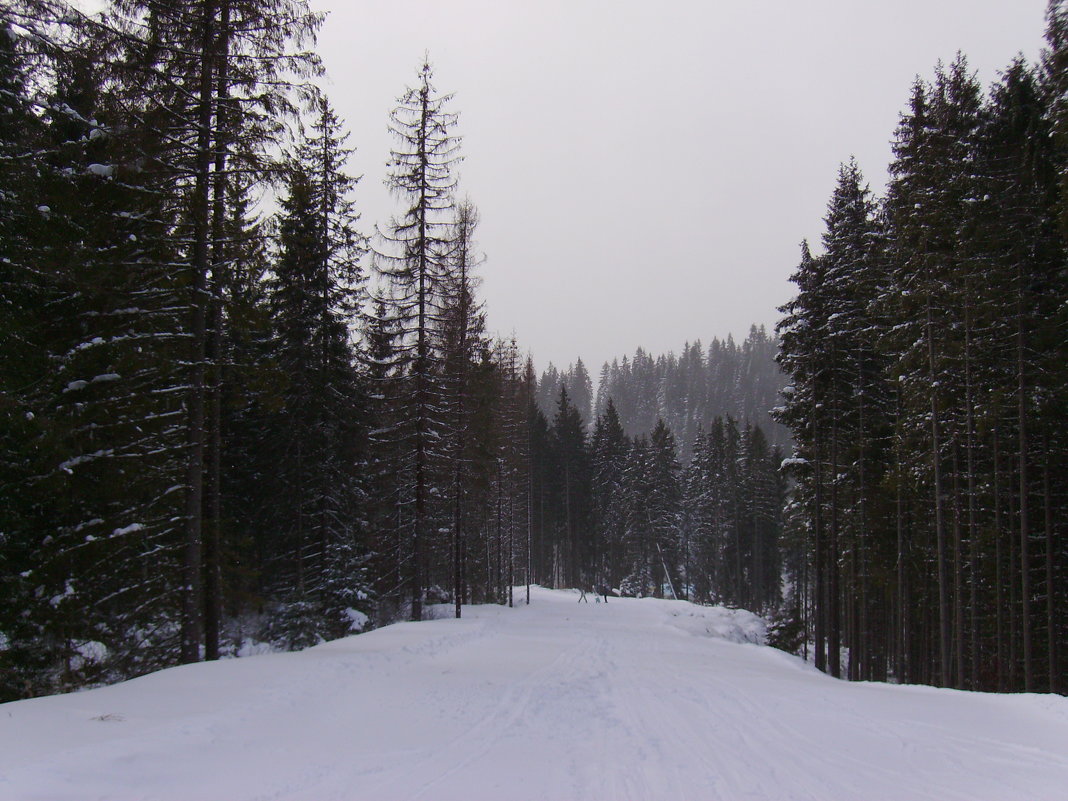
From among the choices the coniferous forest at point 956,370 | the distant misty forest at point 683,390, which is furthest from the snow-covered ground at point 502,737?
the distant misty forest at point 683,390

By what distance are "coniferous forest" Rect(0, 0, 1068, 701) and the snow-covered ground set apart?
12.1 ft

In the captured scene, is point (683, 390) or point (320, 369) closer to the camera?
point (320, 369)

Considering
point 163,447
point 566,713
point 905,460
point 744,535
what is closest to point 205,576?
point 163,447

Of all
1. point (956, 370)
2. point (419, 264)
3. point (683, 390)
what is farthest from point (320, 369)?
point (683, 390)

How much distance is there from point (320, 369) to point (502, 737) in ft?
52.3

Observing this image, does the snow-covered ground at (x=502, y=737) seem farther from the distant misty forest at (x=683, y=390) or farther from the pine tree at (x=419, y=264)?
the distant misty forest at (x=683, y=390)

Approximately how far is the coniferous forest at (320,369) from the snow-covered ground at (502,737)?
370 centimetres

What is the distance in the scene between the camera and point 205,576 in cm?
1272

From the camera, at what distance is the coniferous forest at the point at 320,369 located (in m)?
11.1

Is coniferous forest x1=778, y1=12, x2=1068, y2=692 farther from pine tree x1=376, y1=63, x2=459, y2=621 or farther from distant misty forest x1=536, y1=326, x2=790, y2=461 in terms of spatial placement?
distant misty forest x1=536, y1=326, x2=790, y2=461

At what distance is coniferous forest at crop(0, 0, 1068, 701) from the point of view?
11.1 metres

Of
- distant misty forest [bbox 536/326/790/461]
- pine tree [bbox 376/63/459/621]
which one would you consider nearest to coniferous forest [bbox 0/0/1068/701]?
pine tree [bbox 376/63/459/621]

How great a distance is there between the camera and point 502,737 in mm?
8266

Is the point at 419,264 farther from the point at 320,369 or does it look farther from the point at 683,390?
the point at 683,390
